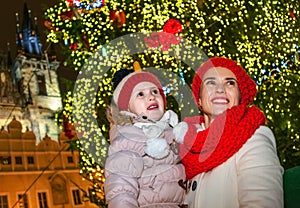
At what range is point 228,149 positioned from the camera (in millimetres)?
2246

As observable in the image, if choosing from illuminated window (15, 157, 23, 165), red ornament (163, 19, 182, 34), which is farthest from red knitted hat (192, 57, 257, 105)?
illuminated window (15, 157, 23, 165)

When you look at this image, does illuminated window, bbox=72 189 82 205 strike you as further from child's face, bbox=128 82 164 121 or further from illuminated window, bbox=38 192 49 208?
child's face, bbox=128 82 164 121

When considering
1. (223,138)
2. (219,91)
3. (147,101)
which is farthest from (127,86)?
(223,138)

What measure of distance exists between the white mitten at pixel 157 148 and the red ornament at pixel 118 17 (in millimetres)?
5750

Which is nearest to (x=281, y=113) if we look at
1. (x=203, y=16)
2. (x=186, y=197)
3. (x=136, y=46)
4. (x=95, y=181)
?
(x=203, y=16)

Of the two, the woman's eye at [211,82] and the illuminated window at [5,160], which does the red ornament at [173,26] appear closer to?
the woman's eye at [211,82]

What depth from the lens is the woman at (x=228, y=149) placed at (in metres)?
2.04

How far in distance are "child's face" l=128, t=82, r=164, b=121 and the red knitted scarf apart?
0.52m

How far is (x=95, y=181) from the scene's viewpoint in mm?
10070

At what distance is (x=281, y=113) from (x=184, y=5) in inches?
110

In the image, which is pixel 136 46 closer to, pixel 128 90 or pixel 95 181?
pixel 95 181

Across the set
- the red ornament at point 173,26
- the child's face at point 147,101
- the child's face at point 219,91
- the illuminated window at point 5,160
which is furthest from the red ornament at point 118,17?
the illuminated window at point 5,160

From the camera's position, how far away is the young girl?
249 centimetres

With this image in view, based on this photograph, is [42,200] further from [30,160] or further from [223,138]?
[223,138]
